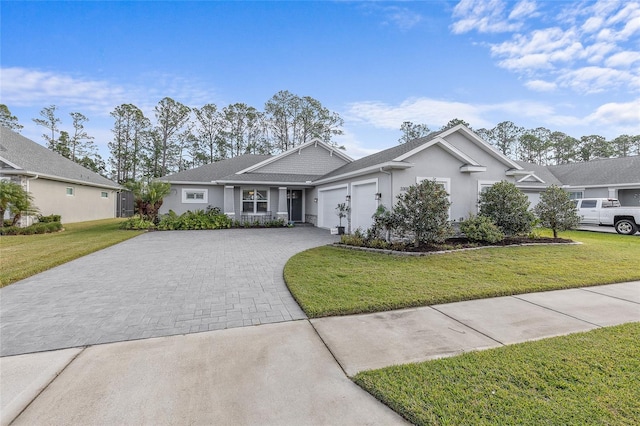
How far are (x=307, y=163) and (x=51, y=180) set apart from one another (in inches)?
590

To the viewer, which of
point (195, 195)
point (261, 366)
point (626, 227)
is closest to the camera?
point (261, 366)

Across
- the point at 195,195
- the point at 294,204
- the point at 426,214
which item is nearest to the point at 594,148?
the point at 294,204

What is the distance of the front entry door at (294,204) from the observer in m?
19.2

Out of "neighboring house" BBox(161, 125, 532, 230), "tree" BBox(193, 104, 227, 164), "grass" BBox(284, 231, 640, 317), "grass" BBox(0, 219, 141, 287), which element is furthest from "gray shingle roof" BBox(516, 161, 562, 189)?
→ "tree" BBox(193, 104, 227, 164)

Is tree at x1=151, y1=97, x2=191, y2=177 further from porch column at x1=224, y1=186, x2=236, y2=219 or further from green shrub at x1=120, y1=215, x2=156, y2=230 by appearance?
porch column at x1=224, y1=186, x2=236, y2=219

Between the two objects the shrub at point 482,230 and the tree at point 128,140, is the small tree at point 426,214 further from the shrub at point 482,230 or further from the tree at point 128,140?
the tree at point 128,140

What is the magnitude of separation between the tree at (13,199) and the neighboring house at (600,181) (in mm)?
27269

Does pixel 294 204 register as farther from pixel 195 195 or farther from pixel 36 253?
pixel 36 253

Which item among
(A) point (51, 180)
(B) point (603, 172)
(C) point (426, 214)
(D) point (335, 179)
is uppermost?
(B) point (603, 172)

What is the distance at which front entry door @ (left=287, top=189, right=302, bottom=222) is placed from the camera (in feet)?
63.1

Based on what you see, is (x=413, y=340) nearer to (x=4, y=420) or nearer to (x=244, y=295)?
(x=244, y=295)

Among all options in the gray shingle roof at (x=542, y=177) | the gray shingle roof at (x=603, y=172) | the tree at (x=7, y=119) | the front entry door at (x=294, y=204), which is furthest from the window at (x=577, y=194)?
the tree at (x=7, y=119)

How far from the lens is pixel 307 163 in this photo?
60.9 ft

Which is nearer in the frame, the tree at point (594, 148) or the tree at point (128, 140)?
the tree at point (128, 140)
